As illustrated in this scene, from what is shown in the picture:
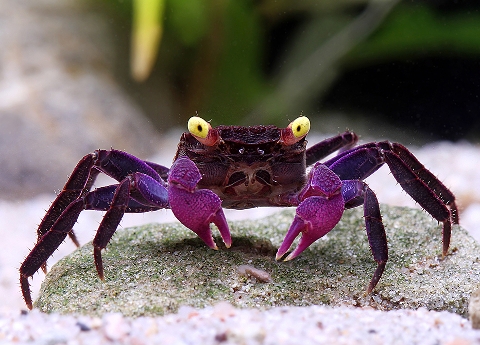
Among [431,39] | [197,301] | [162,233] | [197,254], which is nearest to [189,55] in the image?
[431,39]

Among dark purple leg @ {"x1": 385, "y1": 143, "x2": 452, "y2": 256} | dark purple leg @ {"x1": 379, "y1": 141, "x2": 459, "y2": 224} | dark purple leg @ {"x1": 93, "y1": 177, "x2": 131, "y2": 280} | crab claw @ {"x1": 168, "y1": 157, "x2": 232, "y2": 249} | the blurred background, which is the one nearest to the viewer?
crab claw @ {"x1": 168, "y1": 157, "x2": 232, "y2": 249}

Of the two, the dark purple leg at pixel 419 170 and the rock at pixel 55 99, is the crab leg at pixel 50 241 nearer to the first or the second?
the dark purple leg at pixel 419 170

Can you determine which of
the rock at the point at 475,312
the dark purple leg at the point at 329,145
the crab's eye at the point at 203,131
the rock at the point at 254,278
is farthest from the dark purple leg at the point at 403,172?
the rock at the point at 475,312

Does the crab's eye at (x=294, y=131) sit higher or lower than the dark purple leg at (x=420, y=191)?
higher

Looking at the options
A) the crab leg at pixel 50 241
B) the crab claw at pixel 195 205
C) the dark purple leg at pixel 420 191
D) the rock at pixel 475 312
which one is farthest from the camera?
the dark purple leg at pixel 420 191

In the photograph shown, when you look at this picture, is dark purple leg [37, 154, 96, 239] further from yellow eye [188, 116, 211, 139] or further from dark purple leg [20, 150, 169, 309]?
yellow eye [188, 116, 211, 139]

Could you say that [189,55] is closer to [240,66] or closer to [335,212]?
[240,66]

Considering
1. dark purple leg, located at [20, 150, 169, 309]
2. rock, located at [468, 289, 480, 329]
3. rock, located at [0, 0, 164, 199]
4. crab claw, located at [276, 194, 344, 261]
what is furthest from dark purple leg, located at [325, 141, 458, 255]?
rock, located at [0, 0, 164, 199]

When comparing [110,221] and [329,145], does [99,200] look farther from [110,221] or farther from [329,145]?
[329,145]
